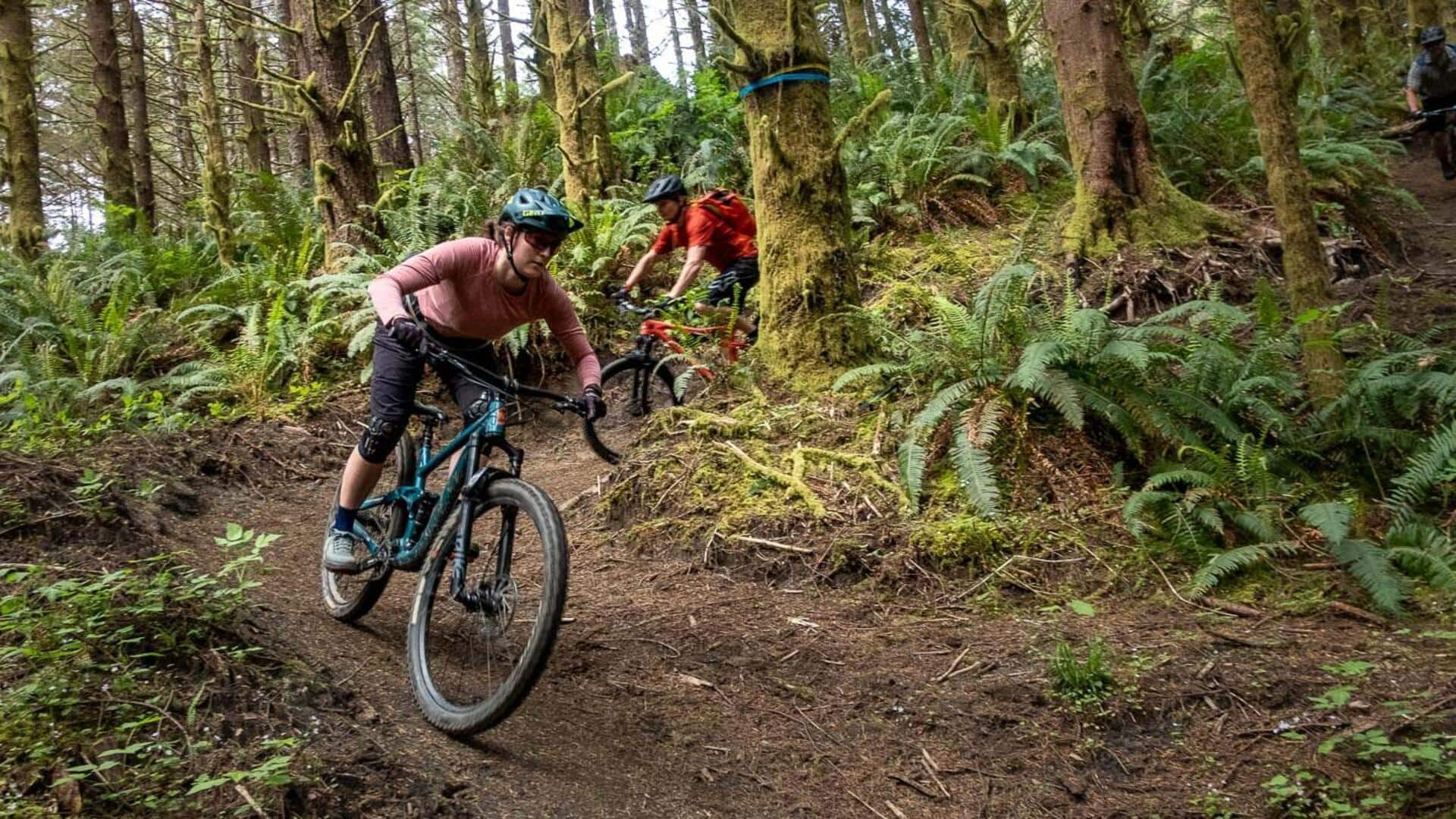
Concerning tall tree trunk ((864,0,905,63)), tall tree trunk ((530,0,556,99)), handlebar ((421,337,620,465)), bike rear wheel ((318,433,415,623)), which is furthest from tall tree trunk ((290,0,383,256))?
tall tree trunk ((864,0,905,63))

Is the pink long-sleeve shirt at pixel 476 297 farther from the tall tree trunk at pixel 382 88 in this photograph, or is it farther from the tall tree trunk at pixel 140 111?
the tall tree trunk at pixel 140 111

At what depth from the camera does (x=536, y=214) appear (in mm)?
4133

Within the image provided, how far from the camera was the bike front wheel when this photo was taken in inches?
137

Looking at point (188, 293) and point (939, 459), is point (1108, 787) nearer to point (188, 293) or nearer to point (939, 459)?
point (939, 459)

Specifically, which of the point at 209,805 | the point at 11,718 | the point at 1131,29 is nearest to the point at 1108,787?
the point at 209,805

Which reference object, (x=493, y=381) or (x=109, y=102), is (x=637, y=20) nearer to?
(x=109, y=102)

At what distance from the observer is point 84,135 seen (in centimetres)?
2288

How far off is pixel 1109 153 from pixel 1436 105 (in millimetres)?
8469

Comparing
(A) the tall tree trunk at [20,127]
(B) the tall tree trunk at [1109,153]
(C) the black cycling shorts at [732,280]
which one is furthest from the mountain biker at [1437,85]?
(A) the tall tree trunk at [20,127]

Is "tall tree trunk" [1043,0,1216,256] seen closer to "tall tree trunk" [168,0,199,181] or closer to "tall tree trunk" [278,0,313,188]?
"tall tree trunk" [278,0,313,188]

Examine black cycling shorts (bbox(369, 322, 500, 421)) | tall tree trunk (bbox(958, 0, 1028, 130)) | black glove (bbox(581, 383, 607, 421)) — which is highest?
tall tree trunk (bbox(958, 0, 1028, 130))

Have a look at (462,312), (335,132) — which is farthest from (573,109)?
(462,312)

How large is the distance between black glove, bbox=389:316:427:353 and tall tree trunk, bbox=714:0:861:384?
3.39m

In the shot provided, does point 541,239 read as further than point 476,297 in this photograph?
No
